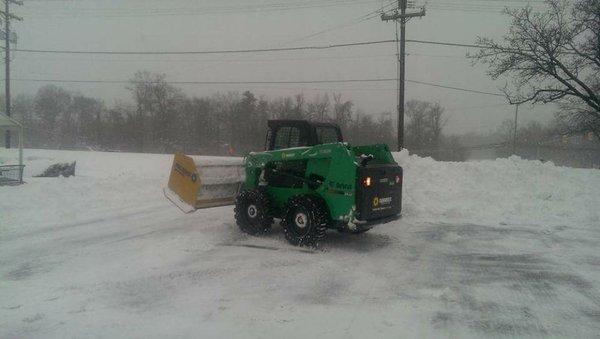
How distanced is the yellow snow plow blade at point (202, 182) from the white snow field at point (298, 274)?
666mm

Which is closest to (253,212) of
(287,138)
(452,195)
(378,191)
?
(287,138)

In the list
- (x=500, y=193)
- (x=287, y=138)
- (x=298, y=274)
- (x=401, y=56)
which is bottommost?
(x=298, y=274)

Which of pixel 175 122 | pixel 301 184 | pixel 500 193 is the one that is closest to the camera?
pixel 301 184

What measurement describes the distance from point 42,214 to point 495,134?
365 ft

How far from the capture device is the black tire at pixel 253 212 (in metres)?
9.09

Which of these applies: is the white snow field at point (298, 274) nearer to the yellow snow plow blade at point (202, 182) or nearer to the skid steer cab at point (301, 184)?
the skid steer cab at point (301, 184)

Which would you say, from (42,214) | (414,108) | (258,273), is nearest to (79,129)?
(414,108)

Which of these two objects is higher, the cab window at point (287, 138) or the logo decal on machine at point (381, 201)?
the cab window at point (287, 138)

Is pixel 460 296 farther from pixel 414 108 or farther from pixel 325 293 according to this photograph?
pixel 414 108

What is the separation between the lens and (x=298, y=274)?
22.3 ft

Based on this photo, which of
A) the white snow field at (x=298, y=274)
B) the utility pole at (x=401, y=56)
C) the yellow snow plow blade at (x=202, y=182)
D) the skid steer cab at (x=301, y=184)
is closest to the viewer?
the white snow field at (x=298, y=274)

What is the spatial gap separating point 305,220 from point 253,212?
140 centimetres

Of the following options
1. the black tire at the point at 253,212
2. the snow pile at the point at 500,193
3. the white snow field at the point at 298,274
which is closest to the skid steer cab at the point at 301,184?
the black tire at the point at 253,212

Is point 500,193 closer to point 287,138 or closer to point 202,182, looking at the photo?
point 287,138
